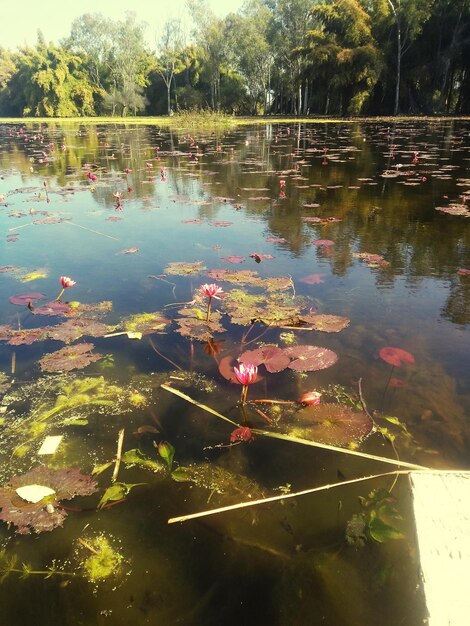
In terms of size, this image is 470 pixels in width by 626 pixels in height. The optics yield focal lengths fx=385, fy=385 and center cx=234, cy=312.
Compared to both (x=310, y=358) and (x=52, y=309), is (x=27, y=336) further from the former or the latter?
(x=310, y=358)

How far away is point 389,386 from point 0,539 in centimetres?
125

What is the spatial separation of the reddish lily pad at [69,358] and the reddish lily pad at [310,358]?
80 centimetres

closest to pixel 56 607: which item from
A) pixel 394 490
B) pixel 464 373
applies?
pixel 394 490

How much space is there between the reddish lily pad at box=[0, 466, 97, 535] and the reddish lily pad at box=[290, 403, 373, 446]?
2.11 ft

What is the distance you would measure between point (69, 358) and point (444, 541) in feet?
4.53

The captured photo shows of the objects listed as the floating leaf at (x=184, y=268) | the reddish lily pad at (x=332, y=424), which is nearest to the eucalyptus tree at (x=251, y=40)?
the floating leaf at (x=184, y=268)

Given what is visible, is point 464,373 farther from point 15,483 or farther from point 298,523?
point 15,483

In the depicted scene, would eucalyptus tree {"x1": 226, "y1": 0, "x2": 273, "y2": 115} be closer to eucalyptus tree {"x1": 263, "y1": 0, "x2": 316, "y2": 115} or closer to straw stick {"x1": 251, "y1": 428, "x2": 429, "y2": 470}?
eucalyptus tree {"x1": 263, "y1": 0, "x2": 316, "y2": 115}

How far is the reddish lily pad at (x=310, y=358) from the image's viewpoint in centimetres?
147

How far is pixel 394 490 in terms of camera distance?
102 centimetres

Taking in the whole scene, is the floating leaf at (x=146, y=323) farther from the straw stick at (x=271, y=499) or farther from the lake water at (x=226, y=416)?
the straw stick at (x=271, y=499)

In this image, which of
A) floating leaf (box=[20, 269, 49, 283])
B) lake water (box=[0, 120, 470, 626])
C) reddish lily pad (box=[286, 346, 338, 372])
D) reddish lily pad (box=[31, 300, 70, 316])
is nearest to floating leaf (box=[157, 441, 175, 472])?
lake water (box=[0, 120, 470, 626])

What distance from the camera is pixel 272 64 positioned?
38688 mm

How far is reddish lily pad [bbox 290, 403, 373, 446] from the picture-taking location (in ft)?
3.88
